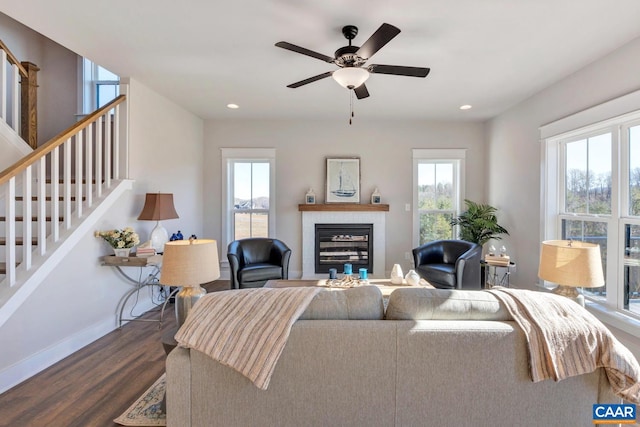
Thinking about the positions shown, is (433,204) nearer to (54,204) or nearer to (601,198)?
Answer: (601,198)

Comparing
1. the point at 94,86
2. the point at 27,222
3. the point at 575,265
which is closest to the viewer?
the point at 575,265

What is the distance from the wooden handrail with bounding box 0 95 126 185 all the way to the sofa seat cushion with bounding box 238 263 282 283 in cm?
212

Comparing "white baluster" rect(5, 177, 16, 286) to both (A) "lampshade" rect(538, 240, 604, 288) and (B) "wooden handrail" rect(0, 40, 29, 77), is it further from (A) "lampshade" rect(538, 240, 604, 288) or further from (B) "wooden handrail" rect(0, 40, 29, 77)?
(A) "lampshade" rect(538, 240, 604, 288)

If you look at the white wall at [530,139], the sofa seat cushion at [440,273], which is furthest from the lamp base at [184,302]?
the white wall at [530,139]

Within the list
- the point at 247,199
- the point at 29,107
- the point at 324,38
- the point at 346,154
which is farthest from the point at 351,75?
the point at 29,107

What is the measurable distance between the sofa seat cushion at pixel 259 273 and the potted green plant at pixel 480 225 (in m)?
2.82

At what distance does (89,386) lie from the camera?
2.20 m

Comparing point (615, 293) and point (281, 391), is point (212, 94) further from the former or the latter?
point (615, 293)

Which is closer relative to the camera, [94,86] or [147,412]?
[147,412]

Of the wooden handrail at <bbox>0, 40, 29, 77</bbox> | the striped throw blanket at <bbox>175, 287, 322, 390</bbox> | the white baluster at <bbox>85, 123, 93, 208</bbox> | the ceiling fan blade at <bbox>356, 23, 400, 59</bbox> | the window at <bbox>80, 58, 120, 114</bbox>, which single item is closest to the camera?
the striped throw blanket at <bbox>175, 287, 322, 390</bbox>

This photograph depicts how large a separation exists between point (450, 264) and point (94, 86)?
17.4 ft

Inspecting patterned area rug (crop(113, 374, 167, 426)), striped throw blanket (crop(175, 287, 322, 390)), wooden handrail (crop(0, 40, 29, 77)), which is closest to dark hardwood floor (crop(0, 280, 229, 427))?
patterned area rug (crop(113, 374, 167, 426))

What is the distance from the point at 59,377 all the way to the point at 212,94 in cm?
320

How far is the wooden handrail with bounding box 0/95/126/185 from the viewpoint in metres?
2.20
